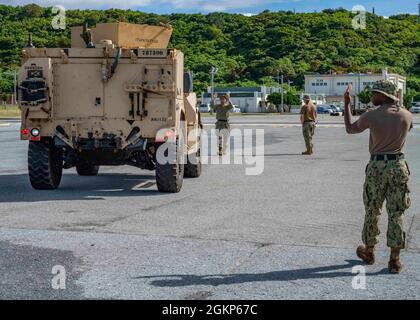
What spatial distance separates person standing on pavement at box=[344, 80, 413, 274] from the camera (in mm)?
6660

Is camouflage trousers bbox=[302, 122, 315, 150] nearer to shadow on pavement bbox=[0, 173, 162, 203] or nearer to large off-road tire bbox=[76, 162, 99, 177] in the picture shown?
shadow on pavement bbox=[0, 173, 162, 203]

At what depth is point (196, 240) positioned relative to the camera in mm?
8070

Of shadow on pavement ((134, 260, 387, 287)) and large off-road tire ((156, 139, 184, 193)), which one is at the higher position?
large off-road tire ((156, 139, 184, 193))

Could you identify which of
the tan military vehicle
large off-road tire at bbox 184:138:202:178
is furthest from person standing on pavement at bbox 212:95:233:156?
the tan military vehicle

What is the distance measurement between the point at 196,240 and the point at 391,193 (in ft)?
7.75

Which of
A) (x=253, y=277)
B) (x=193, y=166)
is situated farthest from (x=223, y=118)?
(x=253, y=277)

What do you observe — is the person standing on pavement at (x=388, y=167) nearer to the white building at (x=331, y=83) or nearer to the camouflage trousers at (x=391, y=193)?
the camouflage trousers at (x=391, y=193)

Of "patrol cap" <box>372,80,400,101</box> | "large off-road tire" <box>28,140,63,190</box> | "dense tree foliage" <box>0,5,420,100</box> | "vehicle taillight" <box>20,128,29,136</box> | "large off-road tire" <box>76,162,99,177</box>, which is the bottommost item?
"large off-road tire" <box>76,162,99,177</box>

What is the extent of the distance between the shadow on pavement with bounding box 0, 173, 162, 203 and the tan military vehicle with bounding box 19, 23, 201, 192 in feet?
1.81

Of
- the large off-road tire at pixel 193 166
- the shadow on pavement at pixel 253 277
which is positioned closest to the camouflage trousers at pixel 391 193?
the shadow on pavement at pixel 253 277

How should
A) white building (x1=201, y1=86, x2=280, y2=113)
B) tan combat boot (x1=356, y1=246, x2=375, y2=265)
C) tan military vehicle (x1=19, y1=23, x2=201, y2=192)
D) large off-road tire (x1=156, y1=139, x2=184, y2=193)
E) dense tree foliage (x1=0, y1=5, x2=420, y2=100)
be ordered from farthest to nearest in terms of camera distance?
dense tree foliage (x1=0, y1=5, x2=420, y2=100) < white building (x1=201, y1=86, x2=280, y2=113) < large off-road tire (x1=156, y1=139, x2=184, y2=193) < tan military vehicle (x1=19, y1=23, x2=201, y2=192) < tan combat boot (x1=356, y1=246, x2=375, y2=265)

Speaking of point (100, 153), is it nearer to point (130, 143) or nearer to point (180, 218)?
point (130, 143)

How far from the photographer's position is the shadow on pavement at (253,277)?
6164 mm
